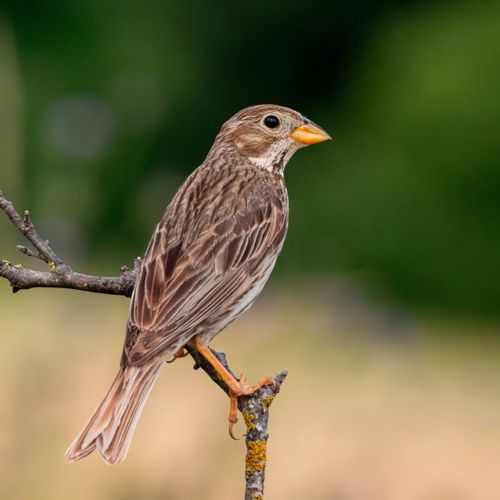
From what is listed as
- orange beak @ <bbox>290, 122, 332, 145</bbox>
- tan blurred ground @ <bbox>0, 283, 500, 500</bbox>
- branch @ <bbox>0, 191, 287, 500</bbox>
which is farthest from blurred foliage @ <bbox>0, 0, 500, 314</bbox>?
branch @ <bbox>0, 191, 287, 500</bbox>

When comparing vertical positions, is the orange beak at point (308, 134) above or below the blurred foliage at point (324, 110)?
below

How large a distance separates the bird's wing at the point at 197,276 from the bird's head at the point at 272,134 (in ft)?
1.44

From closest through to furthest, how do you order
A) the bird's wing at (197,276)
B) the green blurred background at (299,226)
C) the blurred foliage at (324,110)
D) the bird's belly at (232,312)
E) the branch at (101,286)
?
the branch at (101,286), the bird's wing at (197,276), the bird's belly at (232,312), the green blurred background at (299,226), the blurred foliage at (324,110)

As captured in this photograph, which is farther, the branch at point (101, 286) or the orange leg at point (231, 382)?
the orange leg at point (231, 382)

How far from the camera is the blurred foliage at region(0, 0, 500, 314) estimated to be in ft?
65.1

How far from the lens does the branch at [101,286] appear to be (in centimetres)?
486

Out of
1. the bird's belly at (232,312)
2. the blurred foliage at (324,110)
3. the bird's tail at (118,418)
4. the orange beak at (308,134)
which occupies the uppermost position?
the blurred foliage at (324,110)

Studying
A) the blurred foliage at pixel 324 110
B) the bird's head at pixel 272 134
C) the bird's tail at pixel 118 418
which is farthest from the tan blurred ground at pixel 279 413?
the blurred foliage at pixel 324 110

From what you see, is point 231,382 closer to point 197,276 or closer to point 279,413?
point 197,276

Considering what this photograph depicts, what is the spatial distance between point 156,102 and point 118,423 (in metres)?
16.4

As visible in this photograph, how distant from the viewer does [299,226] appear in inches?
795

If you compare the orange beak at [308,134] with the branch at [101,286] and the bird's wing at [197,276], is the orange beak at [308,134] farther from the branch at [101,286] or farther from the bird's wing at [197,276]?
the branch at [101,286]

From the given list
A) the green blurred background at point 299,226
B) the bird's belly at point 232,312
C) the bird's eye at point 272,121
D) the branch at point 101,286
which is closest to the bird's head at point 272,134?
the bird's eye at point 272,121

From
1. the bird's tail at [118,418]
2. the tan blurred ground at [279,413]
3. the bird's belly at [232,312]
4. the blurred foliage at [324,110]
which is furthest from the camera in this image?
the blurred foliage at [324,110]
